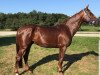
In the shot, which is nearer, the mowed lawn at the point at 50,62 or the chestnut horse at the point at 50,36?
the chestnut horse at the point at 50,36

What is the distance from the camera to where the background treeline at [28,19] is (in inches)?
1519

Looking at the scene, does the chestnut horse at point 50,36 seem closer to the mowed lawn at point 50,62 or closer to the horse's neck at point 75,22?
the horse's neck at point 75,22

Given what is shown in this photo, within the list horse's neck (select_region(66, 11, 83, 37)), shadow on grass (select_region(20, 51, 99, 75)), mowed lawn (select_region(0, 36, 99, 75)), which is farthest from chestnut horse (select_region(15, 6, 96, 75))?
shadow on grass (select_region(20, 51, 99, 75))

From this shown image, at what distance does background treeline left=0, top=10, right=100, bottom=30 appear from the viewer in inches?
1519

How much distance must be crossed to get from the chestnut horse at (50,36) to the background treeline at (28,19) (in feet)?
92.6

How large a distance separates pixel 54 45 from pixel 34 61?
87.1 inches

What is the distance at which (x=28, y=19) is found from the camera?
39.1 m

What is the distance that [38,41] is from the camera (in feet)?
31.2

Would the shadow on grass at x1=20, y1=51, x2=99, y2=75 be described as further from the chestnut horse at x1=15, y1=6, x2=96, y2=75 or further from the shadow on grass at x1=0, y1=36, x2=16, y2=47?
the shadow on grass at x1=0, y1=36, x2=16, y2=47

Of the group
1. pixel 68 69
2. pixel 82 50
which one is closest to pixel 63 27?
pixel 68 69

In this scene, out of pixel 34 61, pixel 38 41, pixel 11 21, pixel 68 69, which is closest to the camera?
pixel 38 41

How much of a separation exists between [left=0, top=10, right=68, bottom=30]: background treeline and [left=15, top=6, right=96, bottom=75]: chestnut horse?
28.2 metres

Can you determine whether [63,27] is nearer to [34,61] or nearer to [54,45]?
[54,45]

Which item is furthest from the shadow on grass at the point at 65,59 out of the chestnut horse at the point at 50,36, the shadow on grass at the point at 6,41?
the shadow on grass at the point at 6,41
